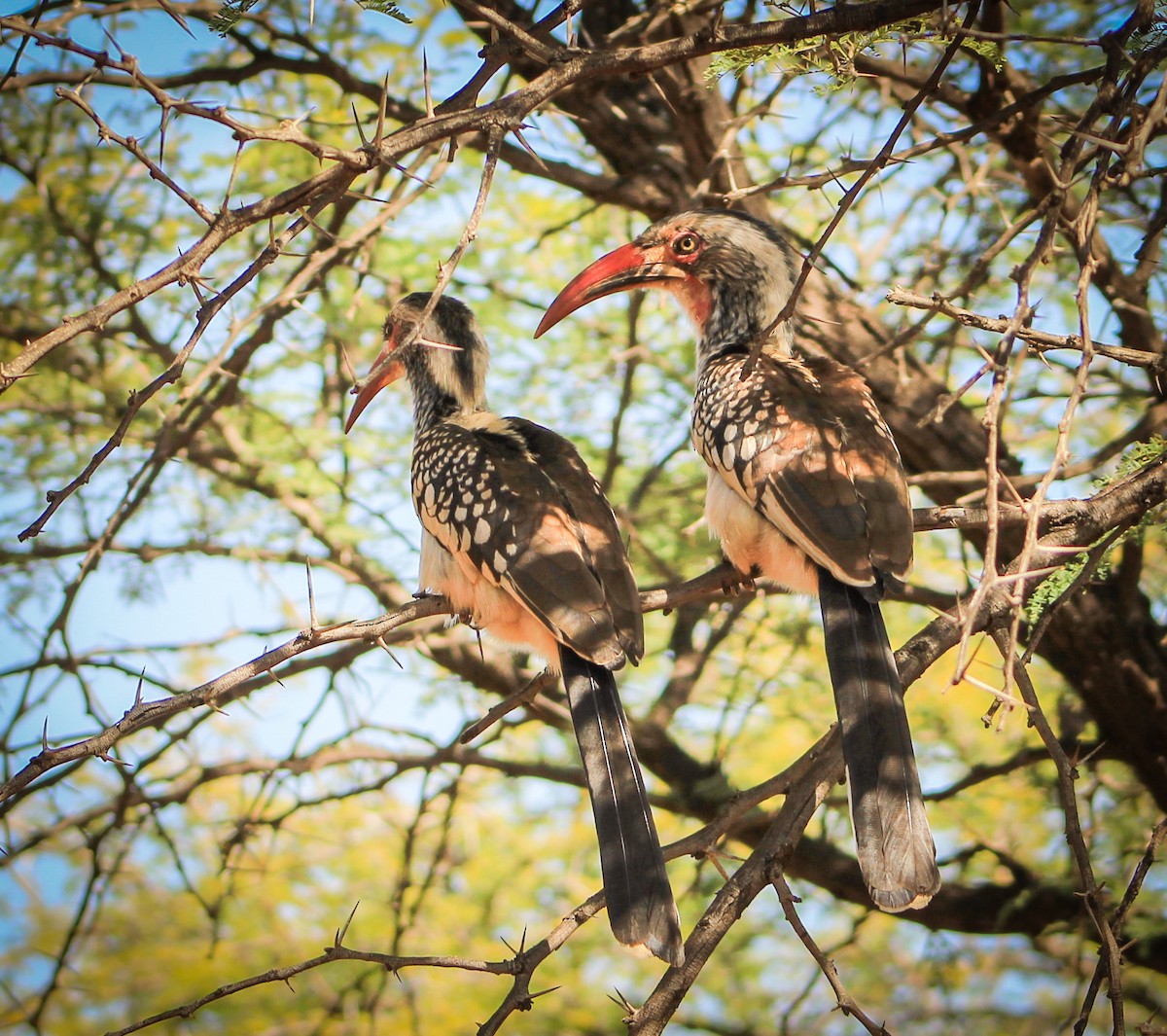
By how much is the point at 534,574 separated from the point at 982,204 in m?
2.91

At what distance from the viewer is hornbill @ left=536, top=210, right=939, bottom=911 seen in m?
2.30

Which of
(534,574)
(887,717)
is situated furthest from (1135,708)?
(534,574)

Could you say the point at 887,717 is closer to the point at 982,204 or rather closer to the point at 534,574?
the point at 534,574

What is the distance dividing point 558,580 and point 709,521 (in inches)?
21.6

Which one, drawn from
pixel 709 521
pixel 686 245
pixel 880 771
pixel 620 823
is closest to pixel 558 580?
pixel 709 521

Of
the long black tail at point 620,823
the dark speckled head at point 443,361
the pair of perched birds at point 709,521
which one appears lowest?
the long black tail at point 620,823

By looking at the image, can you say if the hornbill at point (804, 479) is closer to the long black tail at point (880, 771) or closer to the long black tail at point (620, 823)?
the long black tail at point (880, 771)

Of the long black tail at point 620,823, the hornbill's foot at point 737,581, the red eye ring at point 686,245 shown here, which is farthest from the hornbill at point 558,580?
the red eye ring at point 686,245

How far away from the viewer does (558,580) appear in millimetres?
2904

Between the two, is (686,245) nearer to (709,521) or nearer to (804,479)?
(709,521)

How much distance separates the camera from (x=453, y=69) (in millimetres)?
4715

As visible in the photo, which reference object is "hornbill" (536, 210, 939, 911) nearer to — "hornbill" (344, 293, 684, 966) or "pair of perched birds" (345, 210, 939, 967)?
"pair of perched birds" (345, 210, 939, 967)

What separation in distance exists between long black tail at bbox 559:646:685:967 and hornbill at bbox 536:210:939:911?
1.31ft

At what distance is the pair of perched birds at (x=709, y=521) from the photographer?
2.35 m
